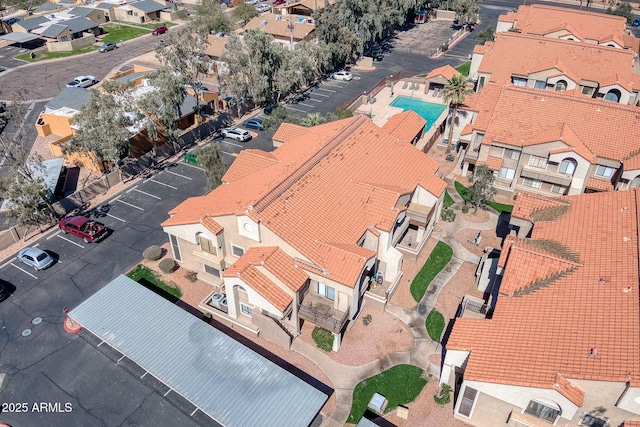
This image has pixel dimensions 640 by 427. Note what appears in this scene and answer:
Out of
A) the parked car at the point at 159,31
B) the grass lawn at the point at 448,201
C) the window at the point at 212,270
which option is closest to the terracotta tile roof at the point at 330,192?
the window at the point at 212,270

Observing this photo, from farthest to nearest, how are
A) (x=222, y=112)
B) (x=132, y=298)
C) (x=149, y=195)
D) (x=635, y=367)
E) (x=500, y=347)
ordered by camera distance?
(x=222, y=112)
(x=149, y=195)
(x=132, y=298)
(x=500, y=347)
(x=635, y=367)

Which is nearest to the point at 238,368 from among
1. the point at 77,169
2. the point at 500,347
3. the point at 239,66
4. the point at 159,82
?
the point at 500,347

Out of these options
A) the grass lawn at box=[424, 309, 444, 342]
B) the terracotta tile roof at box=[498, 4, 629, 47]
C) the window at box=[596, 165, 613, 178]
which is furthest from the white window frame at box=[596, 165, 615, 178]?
the terracotta tile roof at box=[498, 4, 629, 47]

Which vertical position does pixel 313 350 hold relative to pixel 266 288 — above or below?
below

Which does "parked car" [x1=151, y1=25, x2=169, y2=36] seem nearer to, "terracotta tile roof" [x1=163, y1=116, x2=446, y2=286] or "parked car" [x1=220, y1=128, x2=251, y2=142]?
"parked car" [x1=220, y1=128, x2=251, y2=142]

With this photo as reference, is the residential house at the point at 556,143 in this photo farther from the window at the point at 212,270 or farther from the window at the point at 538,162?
the window at the point at 212,270

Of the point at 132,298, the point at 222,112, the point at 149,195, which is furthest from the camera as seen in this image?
the point at 222,112

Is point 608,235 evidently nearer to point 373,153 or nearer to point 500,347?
point 500,347
